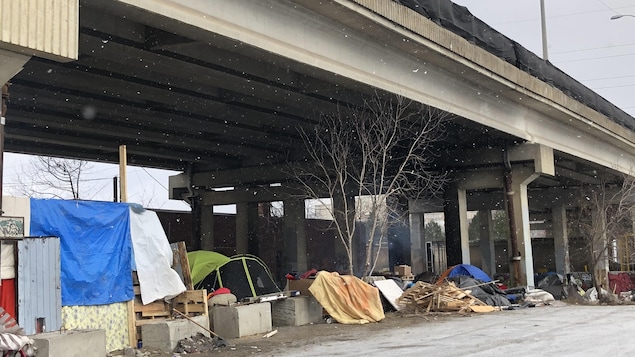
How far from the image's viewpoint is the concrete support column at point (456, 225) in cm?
3177

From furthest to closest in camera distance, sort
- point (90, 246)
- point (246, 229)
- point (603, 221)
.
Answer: point (246, 229), point (603, 221), point (90, 246)

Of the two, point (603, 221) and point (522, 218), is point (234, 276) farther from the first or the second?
point (603, 221)

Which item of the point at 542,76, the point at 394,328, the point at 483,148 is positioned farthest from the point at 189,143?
the point at 394,328

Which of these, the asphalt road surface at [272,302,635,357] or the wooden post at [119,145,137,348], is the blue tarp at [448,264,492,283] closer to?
the asphalt road surface at [272,302,635,357]

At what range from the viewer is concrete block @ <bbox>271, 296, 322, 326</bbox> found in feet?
57.9

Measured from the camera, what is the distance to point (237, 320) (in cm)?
1477

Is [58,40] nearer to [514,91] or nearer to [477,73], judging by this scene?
[477,73]

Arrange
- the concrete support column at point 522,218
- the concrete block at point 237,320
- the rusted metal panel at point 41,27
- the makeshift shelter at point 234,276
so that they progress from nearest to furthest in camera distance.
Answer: the rusted metal panel at point 41,27 → the concrete block at point 237,320 → the makeshift shelter at point 234,276 → the concrete support column at point 522,218

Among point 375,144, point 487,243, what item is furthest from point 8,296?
point 487,243

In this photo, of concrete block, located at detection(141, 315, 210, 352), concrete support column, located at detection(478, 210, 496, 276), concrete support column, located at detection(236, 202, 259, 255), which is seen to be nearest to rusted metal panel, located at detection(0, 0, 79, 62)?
concrete block, located at detection(141, 315, 210, 352)

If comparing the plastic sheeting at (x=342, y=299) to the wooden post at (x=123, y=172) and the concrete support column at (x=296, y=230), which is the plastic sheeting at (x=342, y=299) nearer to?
the wooden post at (x=123, y=172)

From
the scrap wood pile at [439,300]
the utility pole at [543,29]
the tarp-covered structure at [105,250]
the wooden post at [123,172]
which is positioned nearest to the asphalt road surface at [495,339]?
the scrap wood pile at [439,300]

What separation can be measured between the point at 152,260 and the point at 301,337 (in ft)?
12.2

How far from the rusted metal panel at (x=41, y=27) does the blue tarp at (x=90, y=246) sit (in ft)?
9.63
